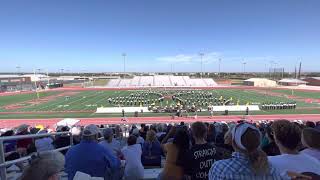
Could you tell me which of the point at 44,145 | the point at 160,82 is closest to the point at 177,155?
the point at 44,145

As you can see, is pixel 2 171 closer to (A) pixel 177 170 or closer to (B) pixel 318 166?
(A) pixel 177 170

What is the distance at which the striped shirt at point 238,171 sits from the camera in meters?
2.83

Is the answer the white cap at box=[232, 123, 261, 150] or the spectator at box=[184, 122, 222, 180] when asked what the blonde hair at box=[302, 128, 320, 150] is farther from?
the white cap at box=[232, 123, 261, 150]

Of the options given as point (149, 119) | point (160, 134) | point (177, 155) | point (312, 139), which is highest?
point (312, 139)

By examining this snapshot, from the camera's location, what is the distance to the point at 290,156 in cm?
341

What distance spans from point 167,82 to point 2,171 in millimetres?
101760

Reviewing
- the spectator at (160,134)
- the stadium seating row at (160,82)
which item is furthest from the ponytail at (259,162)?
the stadium seating row at (160,82)

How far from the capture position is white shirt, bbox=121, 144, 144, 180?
226 inches

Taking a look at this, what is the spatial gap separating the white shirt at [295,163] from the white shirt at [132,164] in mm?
2875

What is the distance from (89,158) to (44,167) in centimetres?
192

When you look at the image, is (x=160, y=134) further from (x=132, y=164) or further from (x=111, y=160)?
(x=111, y=160)

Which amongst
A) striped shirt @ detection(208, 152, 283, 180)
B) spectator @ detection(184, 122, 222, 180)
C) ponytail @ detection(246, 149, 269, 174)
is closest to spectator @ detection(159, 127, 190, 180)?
spectator @ detection(184, 122, 222, 180)

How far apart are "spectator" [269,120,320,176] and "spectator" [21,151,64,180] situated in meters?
2.09

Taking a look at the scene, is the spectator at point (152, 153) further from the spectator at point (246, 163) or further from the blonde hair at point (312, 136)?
the spectator at point (246, 163)
